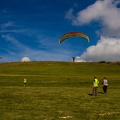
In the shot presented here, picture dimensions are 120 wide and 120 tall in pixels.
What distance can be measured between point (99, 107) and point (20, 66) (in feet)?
309

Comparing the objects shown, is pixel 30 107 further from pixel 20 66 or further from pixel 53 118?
pixel 20 66

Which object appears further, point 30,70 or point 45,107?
point 30,70

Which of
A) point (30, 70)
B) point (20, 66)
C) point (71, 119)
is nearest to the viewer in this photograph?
point (71, 119)

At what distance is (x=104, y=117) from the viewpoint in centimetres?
1848

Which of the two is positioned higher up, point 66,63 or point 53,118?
point 66,63

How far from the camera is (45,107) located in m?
22.7

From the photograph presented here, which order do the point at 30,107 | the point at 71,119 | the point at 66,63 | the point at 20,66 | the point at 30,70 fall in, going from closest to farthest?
the point at 71,119
the point at 30,107
the point at 30,70
the point at 20,66
the point at 66,63

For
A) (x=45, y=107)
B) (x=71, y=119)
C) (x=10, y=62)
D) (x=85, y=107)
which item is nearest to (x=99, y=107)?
(x=85, y=107)

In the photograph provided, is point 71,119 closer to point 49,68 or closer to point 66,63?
point 49,68

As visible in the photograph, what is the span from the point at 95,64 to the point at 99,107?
9954 cm

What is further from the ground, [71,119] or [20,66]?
[20,66]

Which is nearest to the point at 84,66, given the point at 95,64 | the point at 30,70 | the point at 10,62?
the point at 95,64

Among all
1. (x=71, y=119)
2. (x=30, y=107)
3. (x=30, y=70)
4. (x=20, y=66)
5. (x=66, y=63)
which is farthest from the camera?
(x=66, y=63)

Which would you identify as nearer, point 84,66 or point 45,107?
point 45,107
